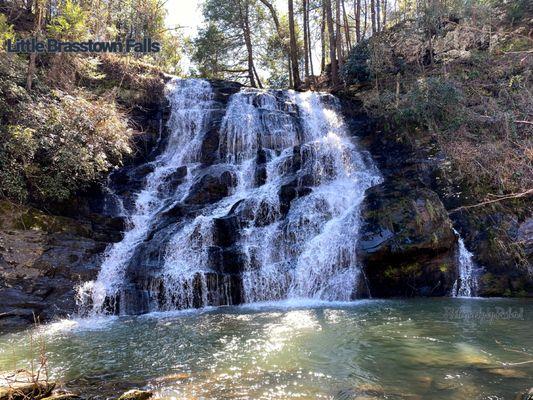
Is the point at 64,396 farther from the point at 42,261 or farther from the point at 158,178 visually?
the point at 158,178

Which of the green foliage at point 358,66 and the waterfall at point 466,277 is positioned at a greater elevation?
the green foliage at point 358,66

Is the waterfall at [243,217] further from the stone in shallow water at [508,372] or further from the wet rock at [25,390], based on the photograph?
the wet rock at [25,390]

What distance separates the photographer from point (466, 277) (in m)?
11.2

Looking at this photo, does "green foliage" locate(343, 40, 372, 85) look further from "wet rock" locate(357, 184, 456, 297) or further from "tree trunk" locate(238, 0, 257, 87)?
"wet rock" locate(357, 184, 456, 297)

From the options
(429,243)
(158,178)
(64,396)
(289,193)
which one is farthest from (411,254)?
(158,178)

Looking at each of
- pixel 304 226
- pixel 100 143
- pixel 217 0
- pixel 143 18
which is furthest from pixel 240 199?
pixel 217 0

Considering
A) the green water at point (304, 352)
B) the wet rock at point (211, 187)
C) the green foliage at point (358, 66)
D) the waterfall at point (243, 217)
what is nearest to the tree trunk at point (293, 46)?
the green foliage at point (358, 66)

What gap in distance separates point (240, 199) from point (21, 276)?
6.70 meters

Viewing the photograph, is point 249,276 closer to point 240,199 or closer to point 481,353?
point 240,199

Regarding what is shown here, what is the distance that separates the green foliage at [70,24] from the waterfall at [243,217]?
5405 millimetres

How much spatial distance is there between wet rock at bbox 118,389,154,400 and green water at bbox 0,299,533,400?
30cm

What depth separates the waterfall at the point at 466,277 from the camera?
11.0 m

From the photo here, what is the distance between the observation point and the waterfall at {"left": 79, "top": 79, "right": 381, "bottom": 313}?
11055 mm

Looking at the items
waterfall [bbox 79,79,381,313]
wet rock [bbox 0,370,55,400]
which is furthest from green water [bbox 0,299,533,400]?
waterfall [bbox 79,79,381,313]
